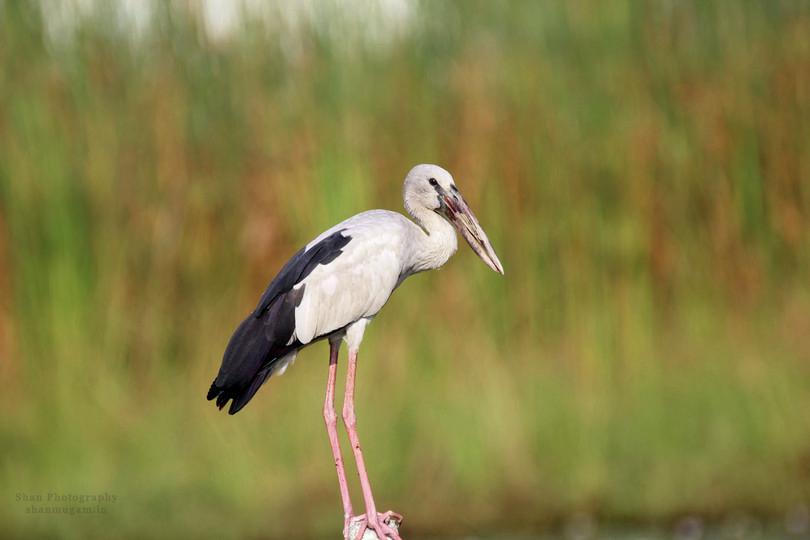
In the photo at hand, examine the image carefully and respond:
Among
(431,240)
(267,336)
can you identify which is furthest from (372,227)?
(267,336)

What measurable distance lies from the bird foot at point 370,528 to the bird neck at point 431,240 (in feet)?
3.20

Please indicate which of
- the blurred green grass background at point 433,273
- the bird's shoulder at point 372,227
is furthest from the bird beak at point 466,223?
the blurred green grass background at point 433,273

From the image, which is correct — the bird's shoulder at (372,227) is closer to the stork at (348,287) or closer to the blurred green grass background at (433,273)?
the stork at (348,287)

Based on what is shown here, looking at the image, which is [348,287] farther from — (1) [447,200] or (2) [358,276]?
(1) [447,200]

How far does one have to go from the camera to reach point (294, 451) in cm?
795

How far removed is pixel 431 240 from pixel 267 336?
0.81m

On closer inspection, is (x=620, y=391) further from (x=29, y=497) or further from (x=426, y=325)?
(x=29, y=497)

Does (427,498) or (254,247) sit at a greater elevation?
(254,247)

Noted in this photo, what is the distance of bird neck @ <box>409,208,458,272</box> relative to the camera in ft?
19.5

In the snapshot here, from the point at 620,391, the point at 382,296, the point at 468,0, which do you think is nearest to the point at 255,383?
the point at 382,296

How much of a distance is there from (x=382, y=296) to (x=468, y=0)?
3.34 meters

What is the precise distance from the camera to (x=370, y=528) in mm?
5598

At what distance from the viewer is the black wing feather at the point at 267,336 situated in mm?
5418

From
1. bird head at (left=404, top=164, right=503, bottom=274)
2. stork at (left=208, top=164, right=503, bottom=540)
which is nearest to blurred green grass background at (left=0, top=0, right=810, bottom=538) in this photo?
stork at (left=208, top=164, right=503, bottom=540)
